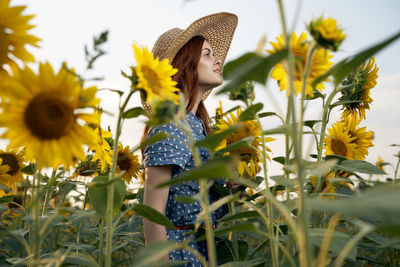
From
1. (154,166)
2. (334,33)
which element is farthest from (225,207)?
(334,33)

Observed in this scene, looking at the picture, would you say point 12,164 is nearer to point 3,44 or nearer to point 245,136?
point 245,136

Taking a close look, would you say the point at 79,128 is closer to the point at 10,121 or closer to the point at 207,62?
the point at 10,121

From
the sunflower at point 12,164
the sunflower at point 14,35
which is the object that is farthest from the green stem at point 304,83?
the sunflower at point 12,164

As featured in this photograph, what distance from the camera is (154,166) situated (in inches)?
63.1

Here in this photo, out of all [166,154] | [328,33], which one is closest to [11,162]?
[166,154]

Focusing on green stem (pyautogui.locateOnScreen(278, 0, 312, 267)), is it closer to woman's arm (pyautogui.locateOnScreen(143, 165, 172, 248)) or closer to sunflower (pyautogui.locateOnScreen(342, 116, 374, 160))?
woman's arm (pyautogui.locateOnScreen(143, 165, 172, 248))

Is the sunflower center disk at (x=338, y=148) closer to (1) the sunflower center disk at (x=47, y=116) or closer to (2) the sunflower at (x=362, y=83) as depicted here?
(2) the sunflower at (x=362, y=83)

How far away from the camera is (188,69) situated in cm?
186

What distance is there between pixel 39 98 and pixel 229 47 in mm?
1714

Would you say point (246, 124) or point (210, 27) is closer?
point (246, 124)

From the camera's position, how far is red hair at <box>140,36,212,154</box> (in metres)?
1.85

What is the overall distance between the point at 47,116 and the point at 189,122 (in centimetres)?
115

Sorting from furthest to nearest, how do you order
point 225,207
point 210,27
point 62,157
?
point 210,27, point 225,207, point 62,157

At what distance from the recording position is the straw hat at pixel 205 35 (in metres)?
1.88
